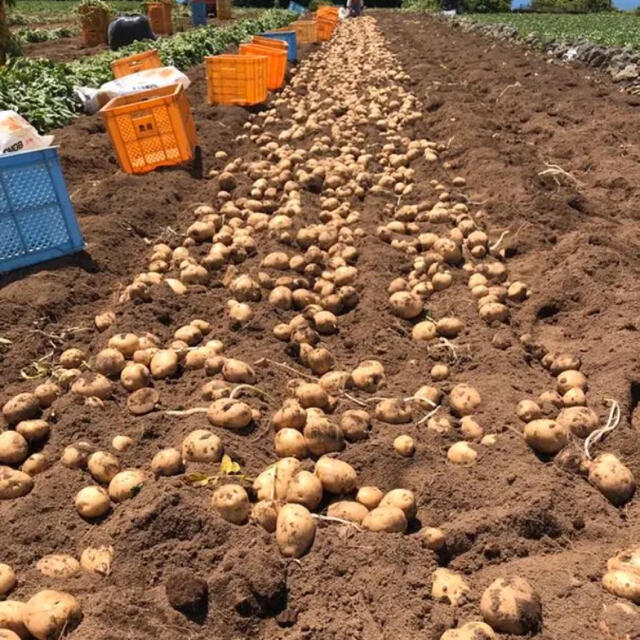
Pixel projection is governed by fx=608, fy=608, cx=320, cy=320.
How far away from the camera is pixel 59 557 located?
2.24 meters

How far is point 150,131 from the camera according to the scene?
249 inches

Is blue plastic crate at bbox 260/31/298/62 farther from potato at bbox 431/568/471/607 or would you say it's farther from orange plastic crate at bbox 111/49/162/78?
potato at bbox 431/568/471/607

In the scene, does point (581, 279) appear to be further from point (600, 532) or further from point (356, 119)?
point (356, 119)

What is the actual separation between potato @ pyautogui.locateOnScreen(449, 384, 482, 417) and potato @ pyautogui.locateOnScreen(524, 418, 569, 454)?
0.32 metres

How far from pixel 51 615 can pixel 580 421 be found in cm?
229

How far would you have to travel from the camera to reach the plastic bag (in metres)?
4.27

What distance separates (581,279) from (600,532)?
2076mm

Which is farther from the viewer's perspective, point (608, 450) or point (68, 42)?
point (68, 42)

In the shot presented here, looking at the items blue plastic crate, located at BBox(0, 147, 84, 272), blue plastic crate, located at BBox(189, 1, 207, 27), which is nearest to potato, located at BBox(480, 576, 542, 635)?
blue plastic crate, located at BBox(0, 147, 84, 272)

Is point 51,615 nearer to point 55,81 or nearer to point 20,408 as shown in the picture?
point 20,408

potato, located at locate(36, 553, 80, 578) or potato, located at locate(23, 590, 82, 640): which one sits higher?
potato, located at locate(23, 590, 82, 640)

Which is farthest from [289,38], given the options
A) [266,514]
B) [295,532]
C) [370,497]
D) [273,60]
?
[295,532]

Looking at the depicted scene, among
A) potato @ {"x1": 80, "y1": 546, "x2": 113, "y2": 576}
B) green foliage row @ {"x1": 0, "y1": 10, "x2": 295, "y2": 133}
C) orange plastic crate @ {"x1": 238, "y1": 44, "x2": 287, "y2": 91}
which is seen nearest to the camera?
potato @ {"x1": 80, "y1": 546, "x2": 113, "y2": 576}

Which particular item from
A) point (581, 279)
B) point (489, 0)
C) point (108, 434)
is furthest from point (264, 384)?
point (489, 0)
